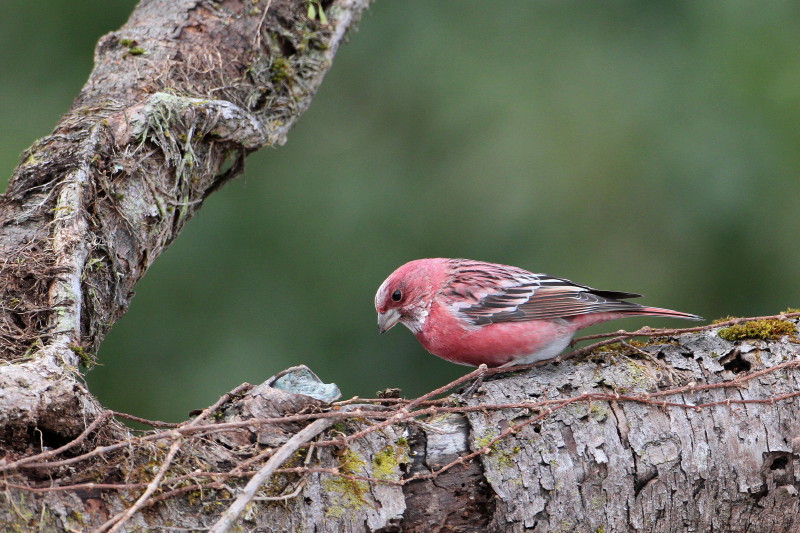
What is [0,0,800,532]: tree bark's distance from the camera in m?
3.02

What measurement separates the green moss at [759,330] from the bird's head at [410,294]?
1.71 metres

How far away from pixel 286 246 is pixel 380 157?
1.10 metres

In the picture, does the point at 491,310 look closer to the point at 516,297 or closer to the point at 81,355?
the point at 516,297

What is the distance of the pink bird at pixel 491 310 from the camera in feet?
15.2

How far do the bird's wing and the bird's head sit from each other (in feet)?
0.37

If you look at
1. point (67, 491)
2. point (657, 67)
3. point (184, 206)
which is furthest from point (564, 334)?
point (657, 67)

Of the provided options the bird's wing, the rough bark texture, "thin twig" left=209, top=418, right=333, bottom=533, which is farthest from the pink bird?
"thin twig" left=209, top=418, right=333, bottom=533

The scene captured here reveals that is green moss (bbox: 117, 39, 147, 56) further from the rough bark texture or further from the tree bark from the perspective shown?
the tree bark

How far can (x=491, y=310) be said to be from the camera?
4766 millimetres

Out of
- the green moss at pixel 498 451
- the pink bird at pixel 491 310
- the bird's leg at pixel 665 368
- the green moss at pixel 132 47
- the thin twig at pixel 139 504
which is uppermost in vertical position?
the green moss at pixel 132 47

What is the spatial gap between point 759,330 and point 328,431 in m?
2.04

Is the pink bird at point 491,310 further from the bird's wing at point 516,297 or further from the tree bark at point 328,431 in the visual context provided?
the tree bark at point 328,431

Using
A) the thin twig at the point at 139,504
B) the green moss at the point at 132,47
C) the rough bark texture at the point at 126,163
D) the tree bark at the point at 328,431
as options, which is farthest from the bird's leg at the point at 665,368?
the green moss at the point at 132,47

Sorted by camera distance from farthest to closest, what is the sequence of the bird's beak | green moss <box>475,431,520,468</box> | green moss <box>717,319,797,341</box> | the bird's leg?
the bird's beak, green moss <box>717,319,797,341</box>, the bird's leg, green moss <box>475,431,520,468</box>
